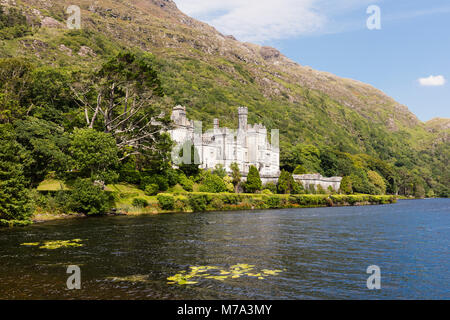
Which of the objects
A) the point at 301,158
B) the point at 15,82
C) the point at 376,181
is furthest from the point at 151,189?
the point at 376,181

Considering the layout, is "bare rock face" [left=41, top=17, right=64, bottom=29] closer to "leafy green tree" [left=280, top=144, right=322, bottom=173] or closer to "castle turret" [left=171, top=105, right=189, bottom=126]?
"castle turret" [left=171, top=105, right=189, bottom=126]

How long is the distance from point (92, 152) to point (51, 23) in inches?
5926

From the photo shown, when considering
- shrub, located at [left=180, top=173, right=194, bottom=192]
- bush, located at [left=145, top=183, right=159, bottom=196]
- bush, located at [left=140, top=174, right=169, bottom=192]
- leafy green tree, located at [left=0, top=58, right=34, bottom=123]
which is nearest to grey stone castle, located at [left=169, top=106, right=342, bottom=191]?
shrub, located at [left=180, top=173, right=194, bottom=192]

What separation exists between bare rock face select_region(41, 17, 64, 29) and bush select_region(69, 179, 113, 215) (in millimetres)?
148978

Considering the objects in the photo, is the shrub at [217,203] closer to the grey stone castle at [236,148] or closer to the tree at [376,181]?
the grey stone castle at [236,148]

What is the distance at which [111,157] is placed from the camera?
1919 inches

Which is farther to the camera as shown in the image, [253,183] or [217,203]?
[253,183]

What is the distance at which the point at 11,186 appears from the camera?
3325 centimetres

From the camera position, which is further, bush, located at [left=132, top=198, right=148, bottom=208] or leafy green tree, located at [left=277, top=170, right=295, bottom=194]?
leafy green tree, located at [left=277, top=170, right=295, bottom=194]

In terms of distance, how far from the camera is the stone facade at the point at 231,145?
8869 cm

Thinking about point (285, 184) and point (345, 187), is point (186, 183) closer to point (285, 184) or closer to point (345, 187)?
point (285, 184)

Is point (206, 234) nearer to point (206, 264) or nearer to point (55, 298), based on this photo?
point (206, 264)

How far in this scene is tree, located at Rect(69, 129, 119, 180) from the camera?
4703cm

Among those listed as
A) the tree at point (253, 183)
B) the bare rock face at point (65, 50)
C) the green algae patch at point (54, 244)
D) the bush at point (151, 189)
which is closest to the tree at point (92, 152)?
the bush at point (151, 189)
